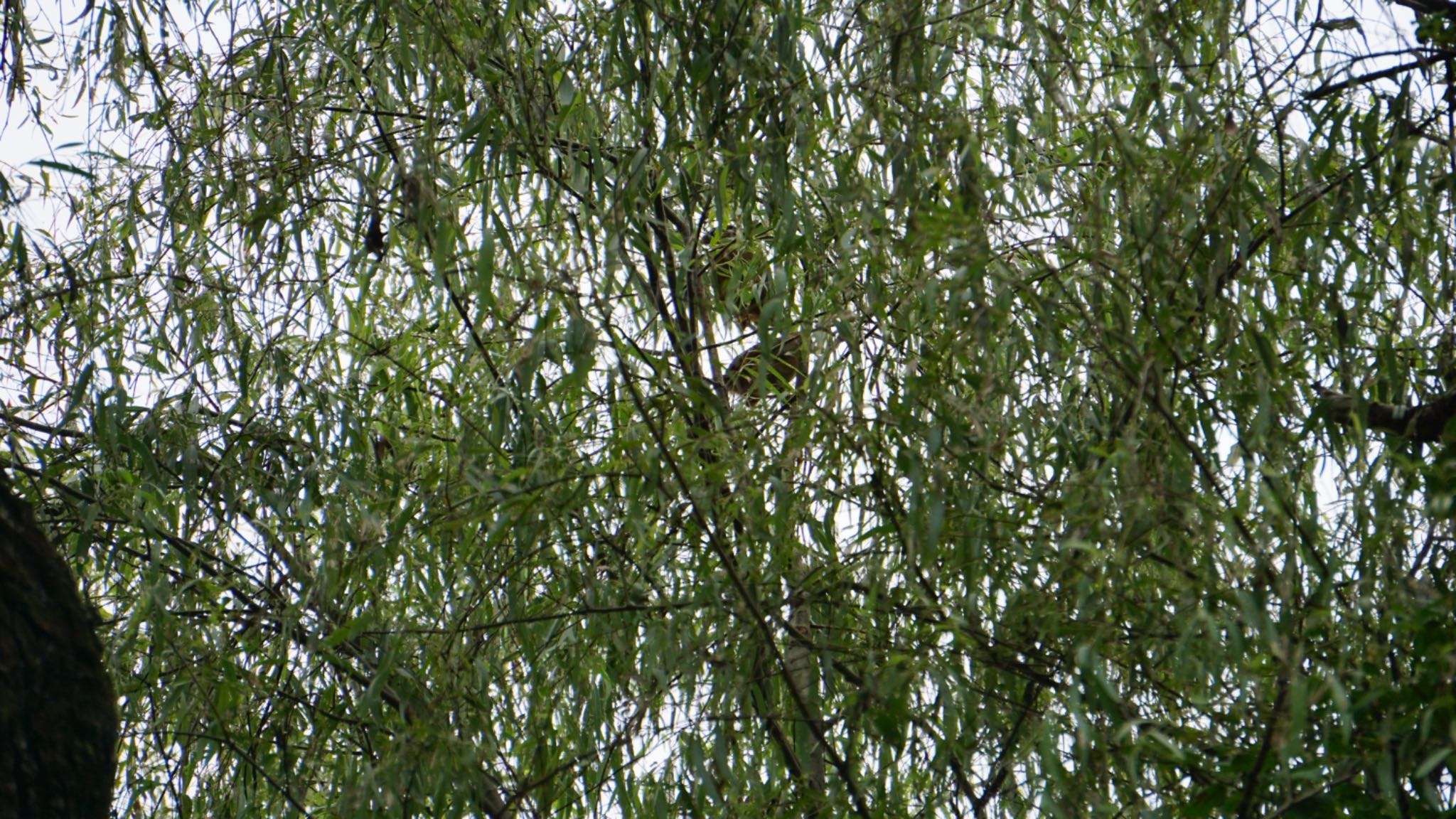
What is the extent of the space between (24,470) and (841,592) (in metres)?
1.36

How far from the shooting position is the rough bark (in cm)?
144

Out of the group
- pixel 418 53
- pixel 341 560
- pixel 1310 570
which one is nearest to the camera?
pixel 1310 570

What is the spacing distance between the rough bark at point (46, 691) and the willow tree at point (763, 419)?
1.72 feet

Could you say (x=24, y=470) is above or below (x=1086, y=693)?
above

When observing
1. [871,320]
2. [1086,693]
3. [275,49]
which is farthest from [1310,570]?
[275,49]

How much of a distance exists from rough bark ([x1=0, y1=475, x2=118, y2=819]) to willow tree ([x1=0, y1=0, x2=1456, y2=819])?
0.52 meters

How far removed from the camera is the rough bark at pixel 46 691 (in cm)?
144

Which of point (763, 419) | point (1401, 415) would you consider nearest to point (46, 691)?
point (763, 419)

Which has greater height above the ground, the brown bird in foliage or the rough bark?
the brown bird in foliage

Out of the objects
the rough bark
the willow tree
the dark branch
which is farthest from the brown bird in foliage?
the rough bark

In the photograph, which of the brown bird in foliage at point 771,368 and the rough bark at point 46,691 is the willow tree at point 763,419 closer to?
the brown bird in foliage at point 771,368

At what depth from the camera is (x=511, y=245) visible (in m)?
2.20

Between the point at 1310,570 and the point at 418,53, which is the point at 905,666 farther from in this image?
the point at 418,53

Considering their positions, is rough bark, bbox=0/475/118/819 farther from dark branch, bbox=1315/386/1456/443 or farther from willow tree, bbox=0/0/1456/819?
dark branch, bbox=1315/386/1456/443
